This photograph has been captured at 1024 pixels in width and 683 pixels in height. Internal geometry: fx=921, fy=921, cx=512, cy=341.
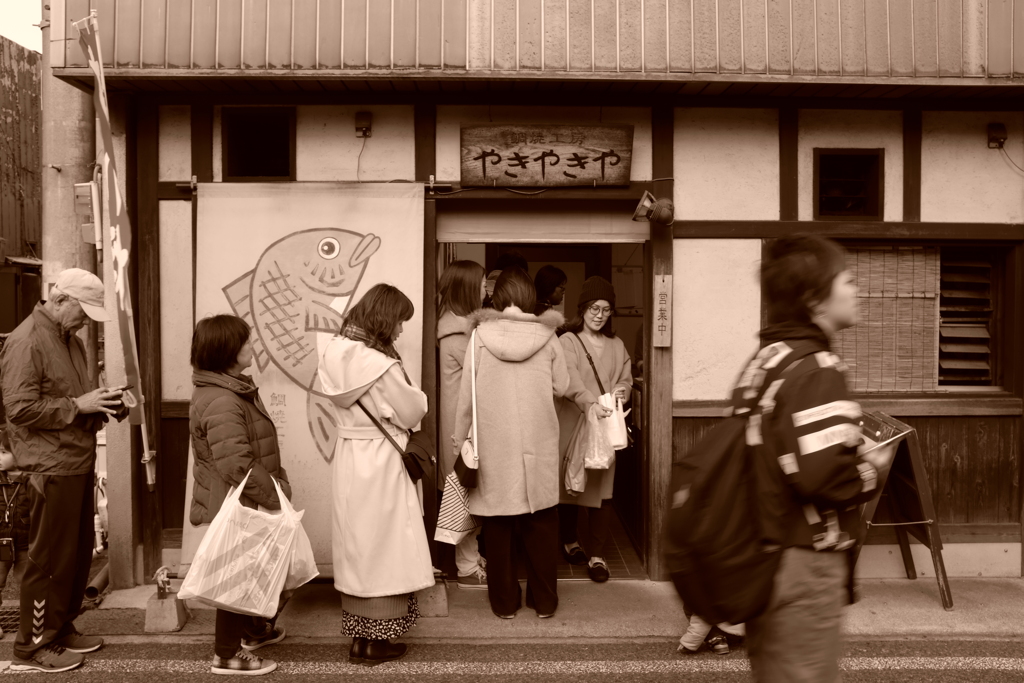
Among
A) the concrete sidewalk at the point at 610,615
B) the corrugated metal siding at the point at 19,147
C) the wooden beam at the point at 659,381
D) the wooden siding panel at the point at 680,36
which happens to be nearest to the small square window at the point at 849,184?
the wooden beam at the point at 659,381

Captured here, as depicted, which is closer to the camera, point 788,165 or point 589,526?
point 788,165

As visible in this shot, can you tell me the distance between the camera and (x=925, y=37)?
584cm

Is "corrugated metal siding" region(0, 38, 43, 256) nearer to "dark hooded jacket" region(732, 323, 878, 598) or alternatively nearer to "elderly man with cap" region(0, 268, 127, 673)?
"elderly man with cap" region(0, 268, 127, 673)

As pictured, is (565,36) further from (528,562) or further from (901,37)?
(528,562)

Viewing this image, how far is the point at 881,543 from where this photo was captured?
6270 mm

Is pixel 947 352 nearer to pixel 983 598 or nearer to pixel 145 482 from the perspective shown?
pixel 983 598

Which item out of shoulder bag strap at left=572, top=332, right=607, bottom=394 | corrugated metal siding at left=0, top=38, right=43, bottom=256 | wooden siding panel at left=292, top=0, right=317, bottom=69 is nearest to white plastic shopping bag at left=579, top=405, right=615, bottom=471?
shoulder bag strap at left=572, top=332, right=607, bottom=394

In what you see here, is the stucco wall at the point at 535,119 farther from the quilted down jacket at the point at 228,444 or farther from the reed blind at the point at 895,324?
the quilted down jacket at the point at 228,444

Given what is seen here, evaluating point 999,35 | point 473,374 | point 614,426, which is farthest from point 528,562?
point 999,35

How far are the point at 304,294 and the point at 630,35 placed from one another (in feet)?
8.69

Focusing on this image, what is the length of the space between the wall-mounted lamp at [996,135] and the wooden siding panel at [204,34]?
510cm

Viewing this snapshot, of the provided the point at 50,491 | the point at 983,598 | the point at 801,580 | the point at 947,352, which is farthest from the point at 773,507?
the point at 947,352

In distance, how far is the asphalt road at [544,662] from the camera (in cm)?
459

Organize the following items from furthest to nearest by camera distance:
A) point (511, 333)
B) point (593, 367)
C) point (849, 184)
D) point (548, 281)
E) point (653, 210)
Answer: point (548, 281), point (593, 367), point (849, 184), point (653, 210), point (511, 333)
